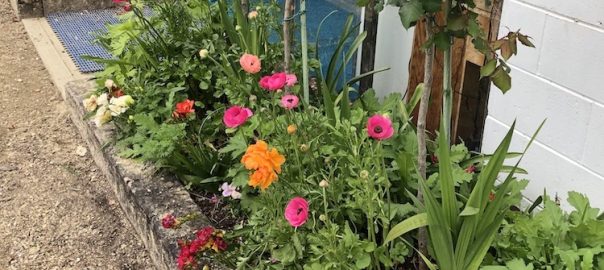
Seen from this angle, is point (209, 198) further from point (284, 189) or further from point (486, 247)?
point (486, 247)

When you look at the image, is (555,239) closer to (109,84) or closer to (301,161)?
(301,161)

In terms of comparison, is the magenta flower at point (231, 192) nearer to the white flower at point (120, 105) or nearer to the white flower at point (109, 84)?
the white flower at point (120, 105)

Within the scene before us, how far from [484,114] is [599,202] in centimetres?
77

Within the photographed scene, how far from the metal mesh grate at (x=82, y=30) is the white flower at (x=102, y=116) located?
1.42 metres

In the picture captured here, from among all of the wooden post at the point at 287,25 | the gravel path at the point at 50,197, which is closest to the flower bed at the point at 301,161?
the wooden post at the point at 287,25

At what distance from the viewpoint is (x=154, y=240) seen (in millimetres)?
2770

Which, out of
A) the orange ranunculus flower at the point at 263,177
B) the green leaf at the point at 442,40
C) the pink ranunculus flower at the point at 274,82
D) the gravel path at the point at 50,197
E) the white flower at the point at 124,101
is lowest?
the gravel path at the point at 50,197

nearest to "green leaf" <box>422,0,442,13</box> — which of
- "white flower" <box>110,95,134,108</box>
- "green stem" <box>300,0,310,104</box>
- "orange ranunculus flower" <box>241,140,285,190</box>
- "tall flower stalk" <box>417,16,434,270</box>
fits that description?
"tall flower stalk" <box>417,16,434,270</box>

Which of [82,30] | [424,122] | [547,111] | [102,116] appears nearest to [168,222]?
[102,116]

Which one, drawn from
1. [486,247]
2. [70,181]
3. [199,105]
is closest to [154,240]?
[199,105]

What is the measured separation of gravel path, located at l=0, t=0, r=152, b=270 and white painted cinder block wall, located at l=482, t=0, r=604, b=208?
5.32 feet

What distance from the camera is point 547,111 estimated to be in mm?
2439

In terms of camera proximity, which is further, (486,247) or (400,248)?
(400,248)

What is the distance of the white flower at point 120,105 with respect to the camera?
324 cm
